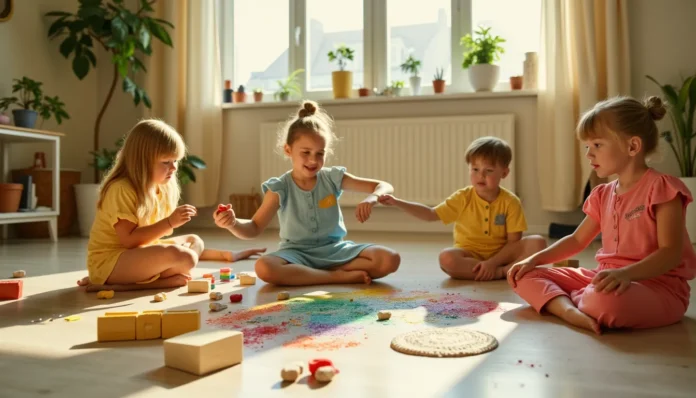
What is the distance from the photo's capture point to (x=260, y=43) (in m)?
4.59

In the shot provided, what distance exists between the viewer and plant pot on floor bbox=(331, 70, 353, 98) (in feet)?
13.8

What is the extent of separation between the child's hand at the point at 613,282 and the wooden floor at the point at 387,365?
0.10 metres

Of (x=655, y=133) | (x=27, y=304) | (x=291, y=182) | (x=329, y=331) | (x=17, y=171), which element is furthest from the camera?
(x=17, y=171)

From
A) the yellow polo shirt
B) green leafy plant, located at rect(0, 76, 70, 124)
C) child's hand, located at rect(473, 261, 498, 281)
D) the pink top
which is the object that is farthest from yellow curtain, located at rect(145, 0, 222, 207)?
the pink top

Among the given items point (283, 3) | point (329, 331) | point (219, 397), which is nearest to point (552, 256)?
point (329, 331)

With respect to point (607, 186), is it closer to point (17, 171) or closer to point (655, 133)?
point (655, 133)

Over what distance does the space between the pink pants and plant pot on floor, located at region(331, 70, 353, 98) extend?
283 centimetres

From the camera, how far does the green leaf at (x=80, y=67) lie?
406 centimetres

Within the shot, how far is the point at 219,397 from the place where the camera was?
951 mm

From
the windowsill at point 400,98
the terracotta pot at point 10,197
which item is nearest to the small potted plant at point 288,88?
the windowsill at point 400,98

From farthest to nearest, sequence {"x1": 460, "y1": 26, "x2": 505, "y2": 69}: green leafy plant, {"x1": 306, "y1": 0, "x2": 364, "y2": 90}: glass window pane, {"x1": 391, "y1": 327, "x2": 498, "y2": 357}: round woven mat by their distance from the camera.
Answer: {"x1": 306, "y1": 0, "x2": 364, "y2": 90}: glass window pane < {"x1": 460, "y1": 26, "x2": 505, "y2": 69}: green leafy plant < {"x1": 391, "y1": 327, "x2": 498, "y2": 357}: round woven mat

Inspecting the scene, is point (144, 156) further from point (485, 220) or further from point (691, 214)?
point (691, 214)

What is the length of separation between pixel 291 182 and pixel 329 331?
90 cm

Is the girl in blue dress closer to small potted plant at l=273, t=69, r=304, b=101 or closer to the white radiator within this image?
the white radiator
